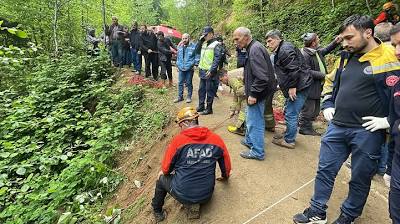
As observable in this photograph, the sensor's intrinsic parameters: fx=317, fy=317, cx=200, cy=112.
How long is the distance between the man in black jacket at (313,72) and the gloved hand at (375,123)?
10.5 feet

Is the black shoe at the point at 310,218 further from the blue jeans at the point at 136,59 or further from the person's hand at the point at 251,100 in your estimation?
the blue jeans at the point at 136,59

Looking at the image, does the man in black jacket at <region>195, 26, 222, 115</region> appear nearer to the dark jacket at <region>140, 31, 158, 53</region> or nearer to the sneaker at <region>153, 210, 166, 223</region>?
the sneaker at <region>153, 210, 166, 223</region>

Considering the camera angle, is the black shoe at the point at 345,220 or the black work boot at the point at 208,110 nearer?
the black shoe at the point at 345,220

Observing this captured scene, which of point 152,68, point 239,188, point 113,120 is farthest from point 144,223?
point 152,68

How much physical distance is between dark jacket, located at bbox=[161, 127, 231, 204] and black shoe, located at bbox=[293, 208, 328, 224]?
3.55 ft

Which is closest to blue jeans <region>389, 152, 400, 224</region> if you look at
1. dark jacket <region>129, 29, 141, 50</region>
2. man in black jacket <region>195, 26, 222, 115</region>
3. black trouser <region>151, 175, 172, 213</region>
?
black trouser <region>151, 175, 172, 213</region>

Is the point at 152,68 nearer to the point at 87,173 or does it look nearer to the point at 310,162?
the point at 87,173

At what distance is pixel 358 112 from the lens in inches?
123

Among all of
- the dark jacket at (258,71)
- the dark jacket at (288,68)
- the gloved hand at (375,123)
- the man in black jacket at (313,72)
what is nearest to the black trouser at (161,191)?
the dark jacket at (258,71)

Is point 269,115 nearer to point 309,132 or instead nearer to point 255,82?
point 309,132

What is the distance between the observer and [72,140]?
8781 mm

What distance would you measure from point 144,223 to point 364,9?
11.9 m

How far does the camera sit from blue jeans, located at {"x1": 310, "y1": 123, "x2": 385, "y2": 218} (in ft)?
10.1

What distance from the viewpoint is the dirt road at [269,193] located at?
3943 millimetres
